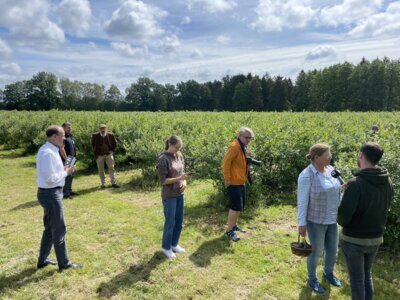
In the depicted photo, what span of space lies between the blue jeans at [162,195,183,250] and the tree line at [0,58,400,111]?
59.0m

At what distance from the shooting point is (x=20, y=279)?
493cm

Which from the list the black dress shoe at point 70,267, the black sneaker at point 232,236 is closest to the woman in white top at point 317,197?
the black sneaker at point 232,236

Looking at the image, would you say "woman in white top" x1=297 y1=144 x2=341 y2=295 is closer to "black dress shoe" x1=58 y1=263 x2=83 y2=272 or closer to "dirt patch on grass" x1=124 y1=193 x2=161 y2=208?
"black dress shoe" x1=58 y1=263 x2=83 y2=272

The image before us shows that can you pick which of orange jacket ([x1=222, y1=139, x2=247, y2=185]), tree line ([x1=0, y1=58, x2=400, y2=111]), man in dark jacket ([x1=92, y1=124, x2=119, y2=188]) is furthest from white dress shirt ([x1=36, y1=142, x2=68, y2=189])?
tree line ([x1=0, y1=58, x2=400, y2=111])

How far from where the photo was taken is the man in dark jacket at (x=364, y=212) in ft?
10.6

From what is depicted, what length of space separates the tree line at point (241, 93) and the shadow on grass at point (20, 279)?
6055cm

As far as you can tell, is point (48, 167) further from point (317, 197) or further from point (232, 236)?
point (317, 197)

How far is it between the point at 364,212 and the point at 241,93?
6884 cm

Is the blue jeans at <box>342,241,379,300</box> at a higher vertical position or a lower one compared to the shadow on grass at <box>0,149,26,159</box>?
higher

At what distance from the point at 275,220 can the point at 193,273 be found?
2.85 metres

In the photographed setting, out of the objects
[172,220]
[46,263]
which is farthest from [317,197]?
[46,263]

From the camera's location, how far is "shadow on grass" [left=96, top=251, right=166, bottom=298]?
4621 millimetres

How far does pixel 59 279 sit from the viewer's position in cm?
485

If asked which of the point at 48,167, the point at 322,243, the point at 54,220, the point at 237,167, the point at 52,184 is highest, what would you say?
the point at 48,167
